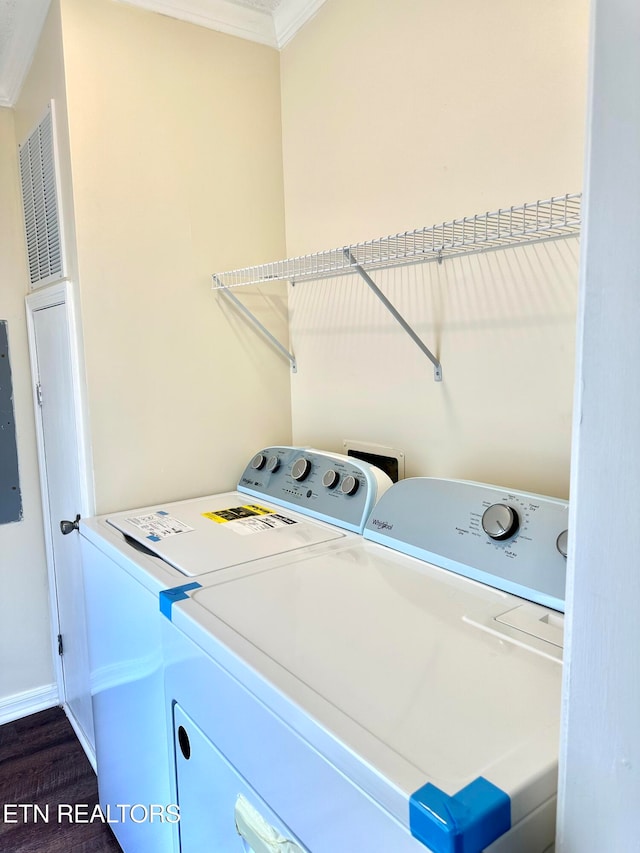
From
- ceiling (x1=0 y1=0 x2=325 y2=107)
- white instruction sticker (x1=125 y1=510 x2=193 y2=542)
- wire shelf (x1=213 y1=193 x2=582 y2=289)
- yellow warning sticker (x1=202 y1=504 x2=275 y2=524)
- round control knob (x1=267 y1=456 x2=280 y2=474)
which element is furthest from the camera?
round control knob (x1=267 y1=456 x2=280 y2=474)

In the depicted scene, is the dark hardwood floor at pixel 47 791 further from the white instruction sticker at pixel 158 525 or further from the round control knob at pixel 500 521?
the round control knob at pixel 500 521

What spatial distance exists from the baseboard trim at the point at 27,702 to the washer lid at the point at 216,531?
4.03 feet

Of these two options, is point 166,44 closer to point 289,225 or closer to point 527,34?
point 289,225

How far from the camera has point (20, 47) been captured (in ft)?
6.24

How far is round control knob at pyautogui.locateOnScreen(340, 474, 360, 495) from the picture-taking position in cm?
154

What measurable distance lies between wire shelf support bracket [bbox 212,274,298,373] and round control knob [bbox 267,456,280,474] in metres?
0.39

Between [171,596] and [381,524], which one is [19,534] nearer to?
[171,596]

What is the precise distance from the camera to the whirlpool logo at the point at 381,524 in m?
1.39

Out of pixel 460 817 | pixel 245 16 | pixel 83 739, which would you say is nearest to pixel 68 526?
pixel 83 739

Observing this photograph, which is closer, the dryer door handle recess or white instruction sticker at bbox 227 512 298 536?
white instruction sticker at bbox 227 512 298 536

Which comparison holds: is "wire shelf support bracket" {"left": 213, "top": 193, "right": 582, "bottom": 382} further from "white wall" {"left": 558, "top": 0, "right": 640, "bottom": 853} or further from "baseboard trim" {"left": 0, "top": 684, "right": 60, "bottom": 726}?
"baseboard trim" {"left": 0, "top": 684, "right": 60, "bottom": 726}

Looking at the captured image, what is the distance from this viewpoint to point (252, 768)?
0.89 m

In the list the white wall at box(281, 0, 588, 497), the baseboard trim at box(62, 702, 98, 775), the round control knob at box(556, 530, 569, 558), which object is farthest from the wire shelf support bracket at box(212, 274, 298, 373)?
the baseboard trim at box(62, 702, 98, 775)

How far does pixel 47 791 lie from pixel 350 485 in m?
1.58
